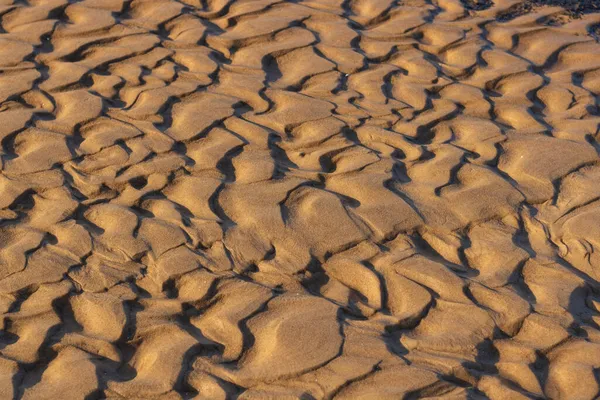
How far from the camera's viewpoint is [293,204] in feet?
11.1

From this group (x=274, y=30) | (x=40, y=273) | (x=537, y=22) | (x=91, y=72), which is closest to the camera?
(x=40, y=273)

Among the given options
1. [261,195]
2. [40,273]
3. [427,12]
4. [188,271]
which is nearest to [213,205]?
[261,195]

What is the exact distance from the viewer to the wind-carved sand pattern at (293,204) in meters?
2.71

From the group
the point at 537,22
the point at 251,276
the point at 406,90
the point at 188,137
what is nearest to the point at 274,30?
the point at 406,90

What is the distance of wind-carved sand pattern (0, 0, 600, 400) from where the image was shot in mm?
2705

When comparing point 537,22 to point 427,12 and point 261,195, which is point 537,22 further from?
point 261,195

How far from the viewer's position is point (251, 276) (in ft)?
10.00

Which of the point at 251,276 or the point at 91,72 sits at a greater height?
the point at 91,72

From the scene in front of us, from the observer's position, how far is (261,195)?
3408mm

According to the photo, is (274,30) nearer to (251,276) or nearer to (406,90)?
(406,90)

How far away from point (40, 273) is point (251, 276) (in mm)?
739

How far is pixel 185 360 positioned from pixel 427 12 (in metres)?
3.13

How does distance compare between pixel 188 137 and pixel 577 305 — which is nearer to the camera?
pixel 577 305

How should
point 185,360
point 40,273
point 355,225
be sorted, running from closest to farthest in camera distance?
point 185,360 < point 40,273 < point 355,225
